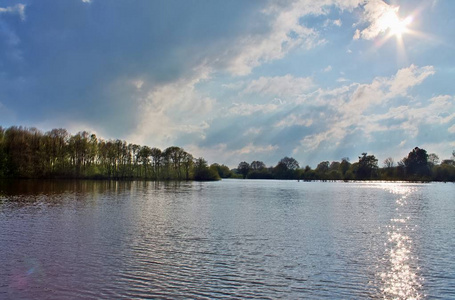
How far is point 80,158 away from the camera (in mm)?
131875

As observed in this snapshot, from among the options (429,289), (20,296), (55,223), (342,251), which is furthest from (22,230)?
(429,289)

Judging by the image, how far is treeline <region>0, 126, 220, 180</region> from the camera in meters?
115

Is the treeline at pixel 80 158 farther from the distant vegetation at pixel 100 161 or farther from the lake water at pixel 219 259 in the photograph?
the lake water at pixel 219 259

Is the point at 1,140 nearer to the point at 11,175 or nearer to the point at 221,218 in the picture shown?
the point at 11,175

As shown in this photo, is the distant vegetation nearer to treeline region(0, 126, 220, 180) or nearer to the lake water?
treeline region(0, 126, 220, 180)

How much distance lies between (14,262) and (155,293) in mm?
8218

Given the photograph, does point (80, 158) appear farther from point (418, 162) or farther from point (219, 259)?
point (418, 162)

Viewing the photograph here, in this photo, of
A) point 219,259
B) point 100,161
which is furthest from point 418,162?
point 219,259

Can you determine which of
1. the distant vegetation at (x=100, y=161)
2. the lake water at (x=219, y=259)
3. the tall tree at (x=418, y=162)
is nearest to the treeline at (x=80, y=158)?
the distant vegetation at (x=100, y=161)

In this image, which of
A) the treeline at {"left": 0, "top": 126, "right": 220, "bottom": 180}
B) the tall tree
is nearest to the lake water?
the treeline at {"left": 0, "top": 126, "right": 220, "bottom": 180}

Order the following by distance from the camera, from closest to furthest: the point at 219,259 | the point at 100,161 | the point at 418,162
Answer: the point at 219,259
the point at 100,161
the point at 418,162

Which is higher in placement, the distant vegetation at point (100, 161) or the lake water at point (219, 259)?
the distant vegetation at point (100, 161)

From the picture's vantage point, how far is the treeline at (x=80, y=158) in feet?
378

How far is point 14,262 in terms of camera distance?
53.2 ft
